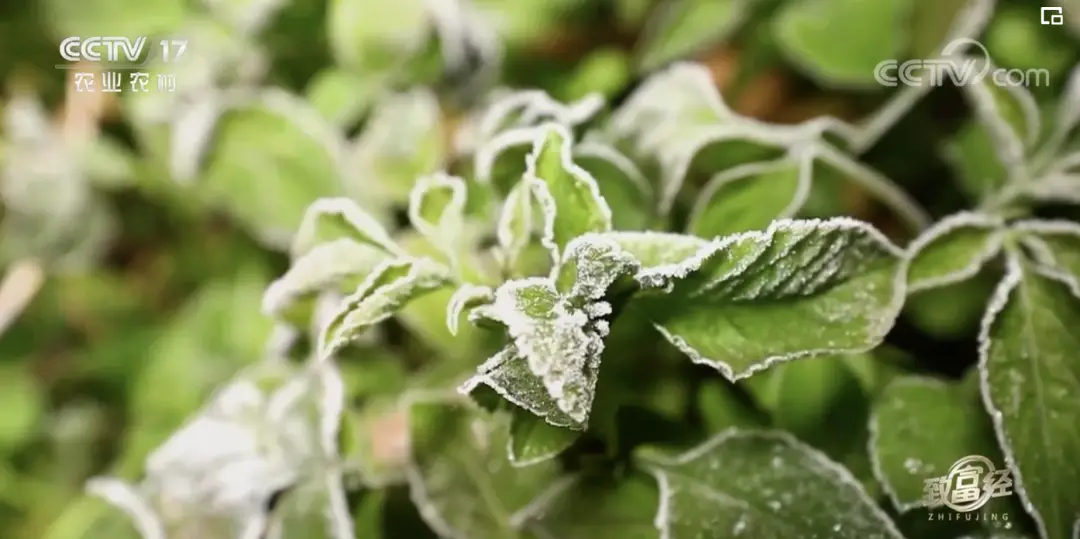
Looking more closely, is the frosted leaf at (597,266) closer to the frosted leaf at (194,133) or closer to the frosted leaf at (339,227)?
the frosted leaf at (339,227)

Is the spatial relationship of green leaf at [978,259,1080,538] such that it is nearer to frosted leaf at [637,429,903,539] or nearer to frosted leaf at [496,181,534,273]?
frosted leaf at [637,429,903,539]

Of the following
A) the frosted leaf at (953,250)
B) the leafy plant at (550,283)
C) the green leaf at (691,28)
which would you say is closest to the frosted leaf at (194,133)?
the leafy plant at (550,283)

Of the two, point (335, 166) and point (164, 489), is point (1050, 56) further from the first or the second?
point (164, 489)

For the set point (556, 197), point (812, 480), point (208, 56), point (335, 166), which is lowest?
point (812, 480)

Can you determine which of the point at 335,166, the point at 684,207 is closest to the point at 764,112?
the point at 684,207

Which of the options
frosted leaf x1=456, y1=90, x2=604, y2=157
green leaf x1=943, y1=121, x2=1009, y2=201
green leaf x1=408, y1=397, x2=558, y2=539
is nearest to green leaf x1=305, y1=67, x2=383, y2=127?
frosted leaf x1=456, y1=90, x2=604, y2=157
